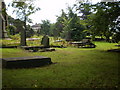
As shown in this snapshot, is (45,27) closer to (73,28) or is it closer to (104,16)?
(73,28)

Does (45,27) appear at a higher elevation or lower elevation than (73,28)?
higher

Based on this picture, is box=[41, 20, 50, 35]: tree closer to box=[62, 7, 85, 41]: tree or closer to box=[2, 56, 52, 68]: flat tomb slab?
box=[62, 7, 85, 41]: tree

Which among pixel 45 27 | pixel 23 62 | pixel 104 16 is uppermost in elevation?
pixel 45 27

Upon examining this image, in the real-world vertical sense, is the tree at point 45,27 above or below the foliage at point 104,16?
above

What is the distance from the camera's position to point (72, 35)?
1330 inches

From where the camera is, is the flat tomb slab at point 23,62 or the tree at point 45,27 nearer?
the flat tomb slab at point 23,62

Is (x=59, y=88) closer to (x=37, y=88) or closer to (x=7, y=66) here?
(x=37, y=88)

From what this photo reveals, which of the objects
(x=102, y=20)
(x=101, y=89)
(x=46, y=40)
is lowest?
(x=101, y=89)

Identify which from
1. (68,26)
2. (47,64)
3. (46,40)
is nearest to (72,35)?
(68,26)

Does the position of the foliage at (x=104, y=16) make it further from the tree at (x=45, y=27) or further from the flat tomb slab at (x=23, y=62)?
the tree at (x=45, y=27)

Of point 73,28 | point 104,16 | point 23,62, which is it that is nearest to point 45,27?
point 73,28

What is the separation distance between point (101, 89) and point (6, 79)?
3221mm

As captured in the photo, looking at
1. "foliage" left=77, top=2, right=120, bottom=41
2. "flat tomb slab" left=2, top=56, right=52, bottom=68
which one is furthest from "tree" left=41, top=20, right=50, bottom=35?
"flat tomb slab" left=2, top=56, right=52, bottom=68

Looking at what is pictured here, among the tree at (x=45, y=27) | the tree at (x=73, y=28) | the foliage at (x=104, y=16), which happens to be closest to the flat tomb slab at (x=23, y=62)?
the foliage at (x=104, y=16)
